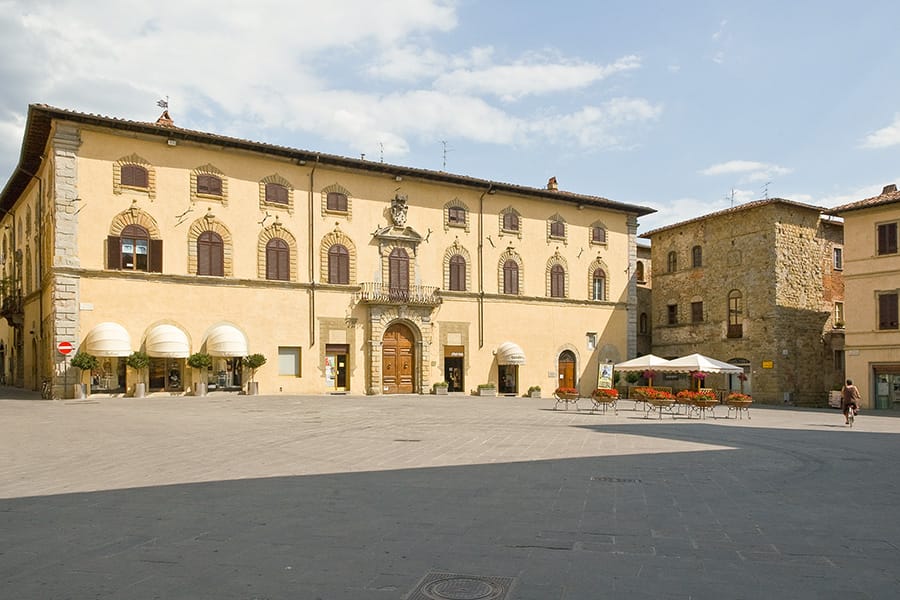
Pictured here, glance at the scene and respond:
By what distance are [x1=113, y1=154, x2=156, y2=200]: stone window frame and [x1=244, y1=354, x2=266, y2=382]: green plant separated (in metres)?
7.45

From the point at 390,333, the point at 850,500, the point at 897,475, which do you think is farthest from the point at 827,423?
the point at 390,333

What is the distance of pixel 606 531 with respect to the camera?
7102 mm

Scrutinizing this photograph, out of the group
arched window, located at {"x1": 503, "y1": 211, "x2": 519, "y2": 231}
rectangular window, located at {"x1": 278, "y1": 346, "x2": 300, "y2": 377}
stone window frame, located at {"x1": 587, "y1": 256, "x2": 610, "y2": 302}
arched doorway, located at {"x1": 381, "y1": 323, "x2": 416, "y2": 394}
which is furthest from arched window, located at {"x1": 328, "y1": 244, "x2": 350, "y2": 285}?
stone window frame, located at {"x1": 587, "y1": 256, "x2": 610, "y2": 302}

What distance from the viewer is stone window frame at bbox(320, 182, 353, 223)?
33875mm

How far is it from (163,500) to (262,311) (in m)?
24.2

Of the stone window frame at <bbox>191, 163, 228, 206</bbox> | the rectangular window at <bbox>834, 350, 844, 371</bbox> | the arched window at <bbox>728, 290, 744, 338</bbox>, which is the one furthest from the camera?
the rectangular window at <bbox>834, 350, 844, 371</bbox>

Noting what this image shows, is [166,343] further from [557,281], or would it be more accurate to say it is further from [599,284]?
[599,284]

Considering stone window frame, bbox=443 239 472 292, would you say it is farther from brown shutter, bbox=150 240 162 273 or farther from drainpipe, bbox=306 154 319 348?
brown shutter, bbox=150 240 162 273

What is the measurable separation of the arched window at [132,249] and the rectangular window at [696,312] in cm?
2911

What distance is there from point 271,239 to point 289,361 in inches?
210

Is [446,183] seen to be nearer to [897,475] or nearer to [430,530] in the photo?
[897,475]

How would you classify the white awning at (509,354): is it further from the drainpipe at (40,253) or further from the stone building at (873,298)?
the drainpipe at (40,253)

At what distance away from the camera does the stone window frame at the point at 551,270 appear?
40.3m

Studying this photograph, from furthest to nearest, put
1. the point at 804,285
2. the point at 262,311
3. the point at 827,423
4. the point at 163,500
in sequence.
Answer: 1. the point at 804,285
2. the point at 262,311
3. the point at 827,423
4. the point at 163,500
